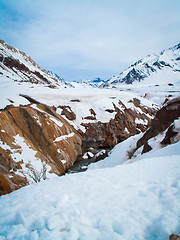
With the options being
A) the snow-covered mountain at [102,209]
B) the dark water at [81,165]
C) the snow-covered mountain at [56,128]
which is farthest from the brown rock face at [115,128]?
the snow-covered mountain at [102,209]

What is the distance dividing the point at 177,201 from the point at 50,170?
45.4 ft

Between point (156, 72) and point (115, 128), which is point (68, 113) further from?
point (156, 72)

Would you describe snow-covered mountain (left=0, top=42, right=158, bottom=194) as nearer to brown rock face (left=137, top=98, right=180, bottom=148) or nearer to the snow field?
the snow field

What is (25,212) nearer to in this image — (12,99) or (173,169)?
(173,169)

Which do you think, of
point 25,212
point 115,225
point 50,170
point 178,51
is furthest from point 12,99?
point 178,51

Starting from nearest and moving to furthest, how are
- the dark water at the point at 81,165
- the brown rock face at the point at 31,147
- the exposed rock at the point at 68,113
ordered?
the brown rock face at the point at 31,147
the dark water at the point at 81,165
the exposed rock at the point at 68,113

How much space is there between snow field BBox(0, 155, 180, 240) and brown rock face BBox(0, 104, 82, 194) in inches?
227

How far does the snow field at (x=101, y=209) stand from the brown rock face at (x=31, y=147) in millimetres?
5765

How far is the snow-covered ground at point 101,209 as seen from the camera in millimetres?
2406

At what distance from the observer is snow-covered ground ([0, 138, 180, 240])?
241 cm

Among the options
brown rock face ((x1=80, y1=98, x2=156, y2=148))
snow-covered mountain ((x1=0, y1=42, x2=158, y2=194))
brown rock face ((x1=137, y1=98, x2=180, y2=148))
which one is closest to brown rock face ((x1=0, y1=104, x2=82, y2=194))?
snow-covered mountain ((x1=0, y1=42, x2=158, y2=194))

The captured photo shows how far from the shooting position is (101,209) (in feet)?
10.0

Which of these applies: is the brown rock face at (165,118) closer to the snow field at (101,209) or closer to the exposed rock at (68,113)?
the snow field at (101,209)

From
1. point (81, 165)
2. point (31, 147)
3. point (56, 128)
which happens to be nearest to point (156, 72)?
point (56, 128)
